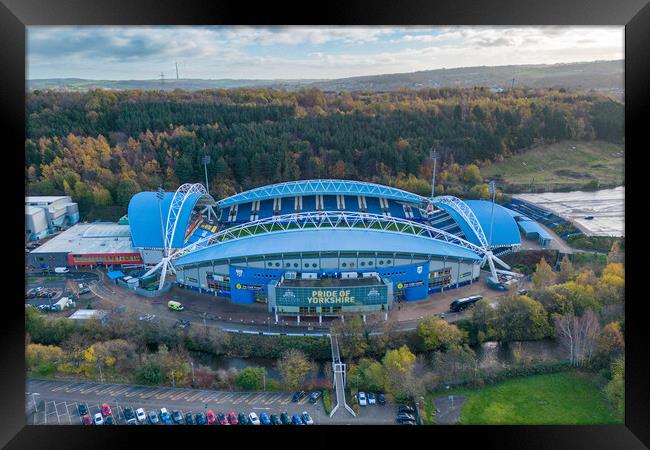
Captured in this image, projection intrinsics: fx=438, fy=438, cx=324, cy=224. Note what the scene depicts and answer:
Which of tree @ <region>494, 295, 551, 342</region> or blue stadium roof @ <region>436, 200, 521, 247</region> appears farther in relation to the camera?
blue stadium roof @ <region>436, 200, 521, 247</region>

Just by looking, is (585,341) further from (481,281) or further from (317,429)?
(317,429)

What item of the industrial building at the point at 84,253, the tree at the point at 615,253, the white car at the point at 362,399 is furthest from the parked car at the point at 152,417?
→ the tree at the point at 615,253

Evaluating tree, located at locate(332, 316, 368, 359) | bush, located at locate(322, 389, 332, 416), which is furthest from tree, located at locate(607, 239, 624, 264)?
bush, located at locate(322, 389, 332, 416)

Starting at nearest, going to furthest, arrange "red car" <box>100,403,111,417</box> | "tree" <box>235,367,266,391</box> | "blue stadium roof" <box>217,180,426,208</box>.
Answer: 1. "red car" <box>100,403,111,417</box>
2. "tree" <box>235,367,266,391</box>
3. "blue stadium roof" <box>217,180,426,208</box>

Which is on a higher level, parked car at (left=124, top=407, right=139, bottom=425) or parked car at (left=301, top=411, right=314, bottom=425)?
parked car at (left=124, top=407, right=139, bottom=425)

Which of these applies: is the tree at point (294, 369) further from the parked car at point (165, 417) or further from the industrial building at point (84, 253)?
the industrial building at point (84, 253)

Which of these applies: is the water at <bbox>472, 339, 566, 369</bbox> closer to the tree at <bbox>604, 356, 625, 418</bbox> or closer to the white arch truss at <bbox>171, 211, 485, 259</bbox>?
the tree at <bbox>604, 356, 625, 418</bbox>

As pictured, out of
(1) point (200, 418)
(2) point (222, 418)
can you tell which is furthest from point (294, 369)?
(1) point (200, 418)

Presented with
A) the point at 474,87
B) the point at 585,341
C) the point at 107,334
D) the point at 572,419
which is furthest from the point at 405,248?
the point at 474,87
